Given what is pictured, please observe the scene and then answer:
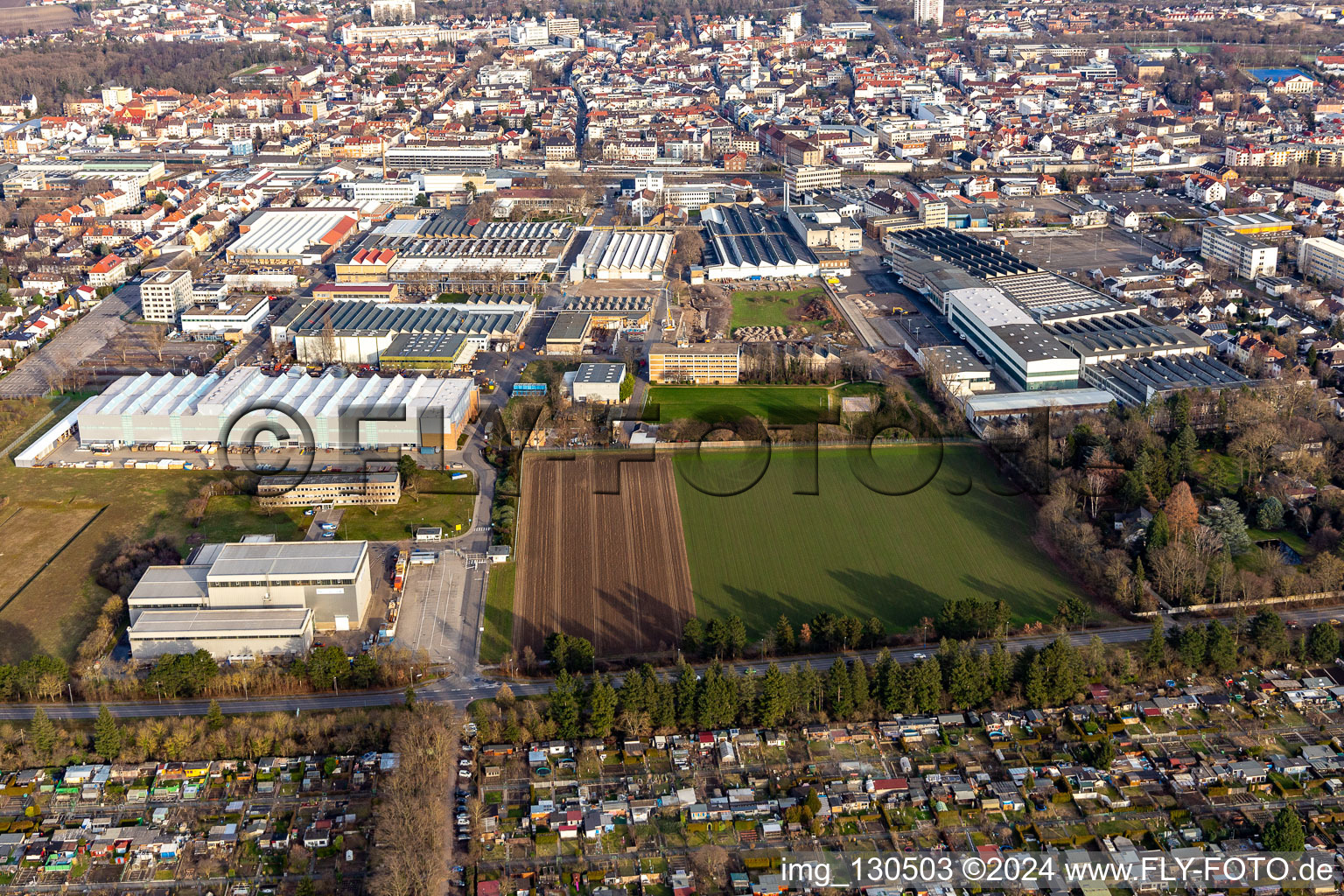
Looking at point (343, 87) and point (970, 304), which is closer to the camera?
point (970, 304)

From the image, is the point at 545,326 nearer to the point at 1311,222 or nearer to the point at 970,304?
the point at 970,304

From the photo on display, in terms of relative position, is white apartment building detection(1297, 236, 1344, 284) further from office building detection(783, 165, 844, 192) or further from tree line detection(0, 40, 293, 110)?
tree line detection(0, 40, 293, 110)

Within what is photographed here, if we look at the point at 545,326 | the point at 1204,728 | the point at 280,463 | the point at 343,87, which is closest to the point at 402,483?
the point at 280,463

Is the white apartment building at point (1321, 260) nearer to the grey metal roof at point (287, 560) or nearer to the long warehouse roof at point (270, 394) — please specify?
the long warehouse roof at point (270, 394)

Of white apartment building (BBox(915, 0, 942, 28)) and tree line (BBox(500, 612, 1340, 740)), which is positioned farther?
A: white apartment building (BBox(915, 0, 942, 28))

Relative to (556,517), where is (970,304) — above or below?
above

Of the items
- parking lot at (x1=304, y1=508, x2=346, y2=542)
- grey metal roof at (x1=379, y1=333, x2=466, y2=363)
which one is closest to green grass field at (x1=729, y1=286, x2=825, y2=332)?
grey metal roof at (x1=379, y1=333, x2=466, y2=363)
